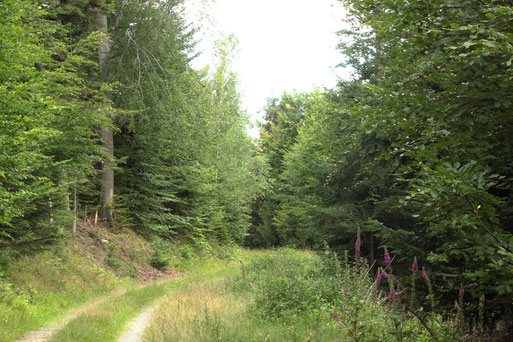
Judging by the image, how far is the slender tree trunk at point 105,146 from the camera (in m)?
16.2

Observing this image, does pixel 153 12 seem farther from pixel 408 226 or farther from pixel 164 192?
pixel 408 226

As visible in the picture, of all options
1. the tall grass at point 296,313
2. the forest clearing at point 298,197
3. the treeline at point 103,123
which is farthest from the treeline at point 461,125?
the treeline at point 103,123

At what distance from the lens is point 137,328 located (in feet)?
27.4

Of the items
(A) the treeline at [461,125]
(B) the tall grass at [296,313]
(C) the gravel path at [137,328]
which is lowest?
(C) the gravel path at [137,328]

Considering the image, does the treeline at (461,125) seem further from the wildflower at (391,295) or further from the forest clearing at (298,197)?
the wildflower at (391,295)

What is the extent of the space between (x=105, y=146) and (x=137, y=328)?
10.8 meters

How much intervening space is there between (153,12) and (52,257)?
30.4ft

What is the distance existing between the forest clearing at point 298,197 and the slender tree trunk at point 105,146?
0.09 metres

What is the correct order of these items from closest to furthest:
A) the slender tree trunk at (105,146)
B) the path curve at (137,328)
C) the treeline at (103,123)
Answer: the path curve at (137,328) → the treeline at (103,123) → the slender tree trunk at (105,146)

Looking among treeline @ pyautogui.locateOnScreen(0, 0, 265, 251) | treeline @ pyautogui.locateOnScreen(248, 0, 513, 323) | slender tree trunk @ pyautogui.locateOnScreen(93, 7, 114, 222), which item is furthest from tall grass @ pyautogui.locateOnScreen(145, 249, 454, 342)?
slender tree trunk @ pyautogui.locateOnScreen(93, 7, 114, 222)

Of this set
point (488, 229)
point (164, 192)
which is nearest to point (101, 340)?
point (488, 229)

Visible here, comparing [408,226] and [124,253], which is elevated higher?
[408,226]

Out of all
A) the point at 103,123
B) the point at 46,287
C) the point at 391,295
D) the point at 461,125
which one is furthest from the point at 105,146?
the point at 461,125

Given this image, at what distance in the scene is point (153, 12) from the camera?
14.6 m
